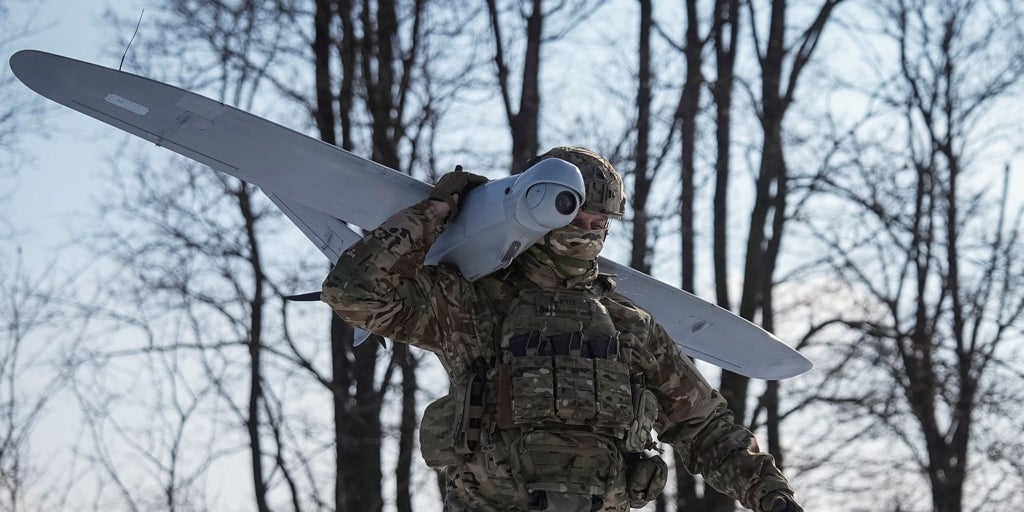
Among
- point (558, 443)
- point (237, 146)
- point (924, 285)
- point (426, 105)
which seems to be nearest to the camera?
point (558, 443)

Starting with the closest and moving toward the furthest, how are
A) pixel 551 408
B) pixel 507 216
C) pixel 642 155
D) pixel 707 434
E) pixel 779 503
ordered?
pixel 551 408
pixel 507 216
pixel 779 503
pixel 707 434
pixel 642 155

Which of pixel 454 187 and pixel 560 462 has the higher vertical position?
pixel 454 187

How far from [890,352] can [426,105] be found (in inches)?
219

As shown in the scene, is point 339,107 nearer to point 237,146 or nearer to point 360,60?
point 360,60

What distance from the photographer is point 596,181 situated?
191 inches

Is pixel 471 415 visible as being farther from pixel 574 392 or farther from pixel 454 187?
pixel 454 187

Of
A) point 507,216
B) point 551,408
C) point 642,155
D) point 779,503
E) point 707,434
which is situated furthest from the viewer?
point 642,155

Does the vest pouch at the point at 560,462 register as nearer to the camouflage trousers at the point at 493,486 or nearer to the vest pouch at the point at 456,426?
the camouflage trousers at the point at 493,486

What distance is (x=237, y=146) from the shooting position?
Result: 5.35 meters

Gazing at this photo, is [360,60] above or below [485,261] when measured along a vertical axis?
above

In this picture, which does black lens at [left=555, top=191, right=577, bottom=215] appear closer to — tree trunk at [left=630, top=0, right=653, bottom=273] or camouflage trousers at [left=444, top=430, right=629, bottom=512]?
camouflage trousers at [left=444, top=430, right=629, bottom=512]

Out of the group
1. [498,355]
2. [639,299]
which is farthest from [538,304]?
[639,299]

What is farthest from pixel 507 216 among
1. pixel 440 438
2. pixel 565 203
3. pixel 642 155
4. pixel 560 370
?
pixel 642 155

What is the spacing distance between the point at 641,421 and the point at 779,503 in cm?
53
